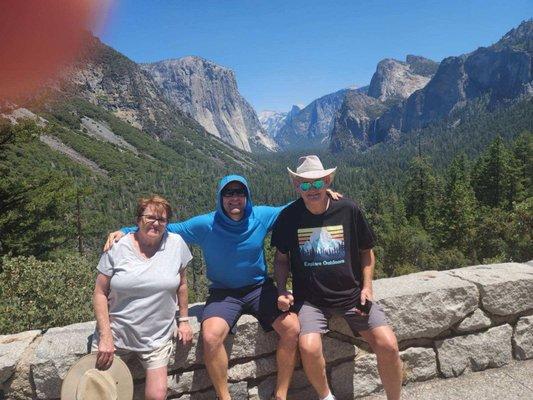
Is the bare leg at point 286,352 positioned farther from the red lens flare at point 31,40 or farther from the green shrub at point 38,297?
the green shrub at point 38,297

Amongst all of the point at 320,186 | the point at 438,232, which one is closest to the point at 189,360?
the point at 320,186

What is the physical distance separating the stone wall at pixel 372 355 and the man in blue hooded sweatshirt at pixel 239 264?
6.8 inches

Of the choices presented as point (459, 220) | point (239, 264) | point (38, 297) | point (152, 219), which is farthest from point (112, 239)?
point (459, 220)

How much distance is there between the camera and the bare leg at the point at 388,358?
3225 mm

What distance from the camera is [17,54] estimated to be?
1095 millimetres

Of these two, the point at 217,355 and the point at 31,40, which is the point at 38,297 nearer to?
the point at 217,355

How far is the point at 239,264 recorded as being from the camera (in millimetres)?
3547

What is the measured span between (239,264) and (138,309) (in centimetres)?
91

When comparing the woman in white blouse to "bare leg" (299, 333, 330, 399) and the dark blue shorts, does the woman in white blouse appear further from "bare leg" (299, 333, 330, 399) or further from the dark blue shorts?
"bare leg" (299, 333, 330, 399)

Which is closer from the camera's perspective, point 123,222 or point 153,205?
point 153,205

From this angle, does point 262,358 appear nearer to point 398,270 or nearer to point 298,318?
point 298,318

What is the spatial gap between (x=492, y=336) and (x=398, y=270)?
103 ft

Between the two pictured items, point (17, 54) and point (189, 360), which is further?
point (189, 360)

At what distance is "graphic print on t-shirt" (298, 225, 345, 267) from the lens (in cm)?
345
